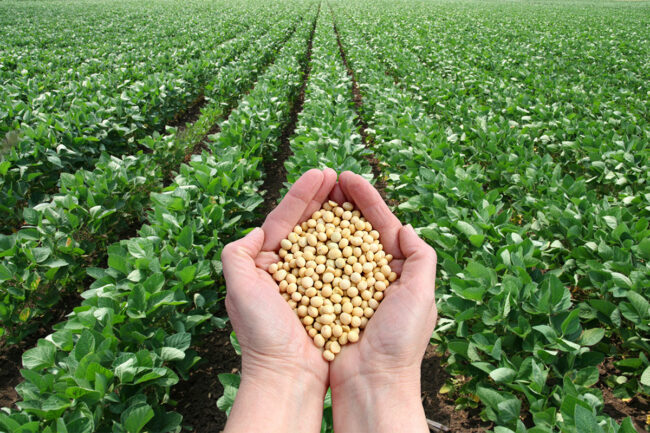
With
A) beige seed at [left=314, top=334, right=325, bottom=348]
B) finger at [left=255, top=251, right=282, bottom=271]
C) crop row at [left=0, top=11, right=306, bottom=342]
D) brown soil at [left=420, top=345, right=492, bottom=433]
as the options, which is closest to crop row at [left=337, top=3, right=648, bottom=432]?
brown soil at [left=420, top=345, right=492, bottom=433]

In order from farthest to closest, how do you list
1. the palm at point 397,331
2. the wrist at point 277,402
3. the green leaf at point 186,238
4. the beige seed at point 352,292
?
the green leaf at point 186,238, the beige seed at point 352,292, the palm at point 397,331, the wrist at point 277,402

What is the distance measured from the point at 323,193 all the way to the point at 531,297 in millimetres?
1517

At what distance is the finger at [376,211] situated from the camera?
242 cm

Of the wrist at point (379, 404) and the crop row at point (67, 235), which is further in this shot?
the crop row at point (67, 235)

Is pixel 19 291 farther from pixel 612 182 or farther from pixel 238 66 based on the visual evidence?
pixel 238 66

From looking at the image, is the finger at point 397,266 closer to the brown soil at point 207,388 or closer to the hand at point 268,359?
the hand at point 268,359

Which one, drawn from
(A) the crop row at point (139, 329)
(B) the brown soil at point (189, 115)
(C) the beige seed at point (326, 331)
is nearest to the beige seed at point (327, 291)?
(C) the beige seed at point (326, 331)

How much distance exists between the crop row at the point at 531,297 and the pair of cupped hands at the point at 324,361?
0.42m

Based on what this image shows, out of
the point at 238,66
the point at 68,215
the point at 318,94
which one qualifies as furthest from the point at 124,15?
the point at 68,215

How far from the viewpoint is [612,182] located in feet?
14.1

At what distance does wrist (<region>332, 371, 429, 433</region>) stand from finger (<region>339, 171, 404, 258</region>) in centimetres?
82

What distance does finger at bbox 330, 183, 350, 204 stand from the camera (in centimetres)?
267

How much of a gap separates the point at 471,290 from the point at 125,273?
241 cm

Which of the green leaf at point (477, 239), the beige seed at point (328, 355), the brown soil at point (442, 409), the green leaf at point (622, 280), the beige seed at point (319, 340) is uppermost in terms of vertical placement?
the green leaf at point (477, 239)
